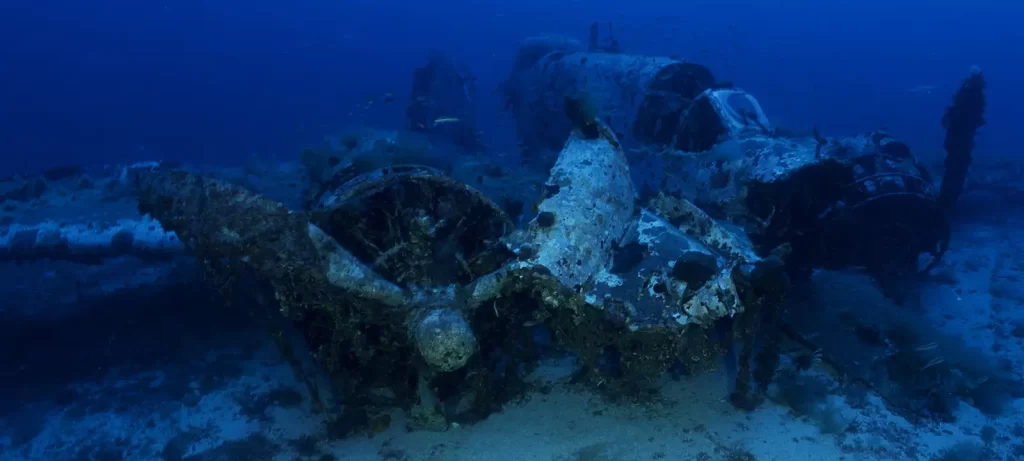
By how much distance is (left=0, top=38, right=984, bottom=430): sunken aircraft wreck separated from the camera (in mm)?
4617

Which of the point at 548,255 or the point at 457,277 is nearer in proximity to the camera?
the point at 548,255

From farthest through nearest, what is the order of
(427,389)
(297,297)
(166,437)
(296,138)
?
(296,138) < (166,437) < (427,389) < (297,297)

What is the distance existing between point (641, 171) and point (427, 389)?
548 cm

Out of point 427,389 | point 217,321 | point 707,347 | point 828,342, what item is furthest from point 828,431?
point 217,321

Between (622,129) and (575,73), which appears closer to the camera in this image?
(622,129)

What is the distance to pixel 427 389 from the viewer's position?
524cm

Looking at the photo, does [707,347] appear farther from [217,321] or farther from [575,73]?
[575,73]

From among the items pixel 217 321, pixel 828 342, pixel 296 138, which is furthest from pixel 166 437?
pixel 296 138

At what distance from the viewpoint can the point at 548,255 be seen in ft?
16.4

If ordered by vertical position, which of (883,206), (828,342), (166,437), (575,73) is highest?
(575,73)

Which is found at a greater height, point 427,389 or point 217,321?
point 217,321

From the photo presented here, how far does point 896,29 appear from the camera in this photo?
77.1 meters

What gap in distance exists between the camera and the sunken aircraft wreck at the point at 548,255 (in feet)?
15.1

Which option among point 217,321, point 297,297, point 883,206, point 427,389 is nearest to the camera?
point 297,297
